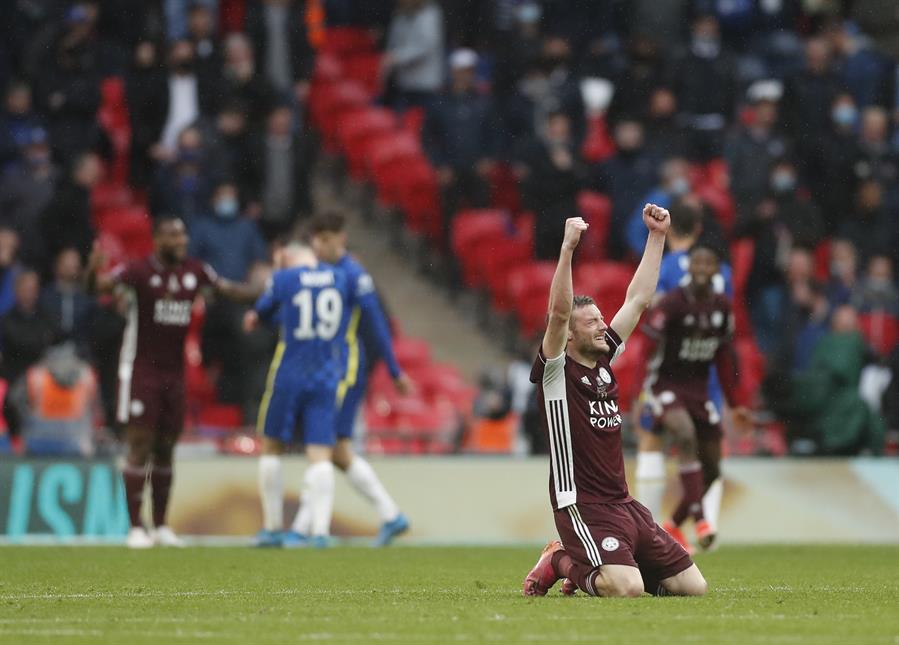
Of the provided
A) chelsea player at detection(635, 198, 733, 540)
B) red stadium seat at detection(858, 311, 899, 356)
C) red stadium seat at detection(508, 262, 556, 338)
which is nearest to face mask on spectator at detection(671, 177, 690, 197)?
red stadium seat at detection(508, 262, 556, 338)

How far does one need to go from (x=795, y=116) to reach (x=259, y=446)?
8.85m

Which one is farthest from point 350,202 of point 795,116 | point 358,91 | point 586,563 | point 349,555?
point 586,563

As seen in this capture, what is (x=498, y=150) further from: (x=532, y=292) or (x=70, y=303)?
(x=70, y=303)

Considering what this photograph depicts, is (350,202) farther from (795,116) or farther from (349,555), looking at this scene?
(349,555)

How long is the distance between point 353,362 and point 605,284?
5.75 meters

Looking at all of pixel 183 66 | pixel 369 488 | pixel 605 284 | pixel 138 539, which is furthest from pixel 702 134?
pixel 138 539

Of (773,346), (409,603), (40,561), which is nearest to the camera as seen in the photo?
(409,603)

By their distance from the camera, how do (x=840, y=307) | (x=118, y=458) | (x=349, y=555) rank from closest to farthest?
(x=349, y=555) < (x=118, y=458) < (x=840, y=307)

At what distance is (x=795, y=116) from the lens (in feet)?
76.8

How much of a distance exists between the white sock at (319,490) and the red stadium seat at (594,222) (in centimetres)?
752

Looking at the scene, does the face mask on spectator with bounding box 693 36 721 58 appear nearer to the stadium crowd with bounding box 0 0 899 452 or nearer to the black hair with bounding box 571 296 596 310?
the stadium crowd with bounding box 0 0 899 452

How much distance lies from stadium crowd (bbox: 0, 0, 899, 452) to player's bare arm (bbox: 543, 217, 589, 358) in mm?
8330

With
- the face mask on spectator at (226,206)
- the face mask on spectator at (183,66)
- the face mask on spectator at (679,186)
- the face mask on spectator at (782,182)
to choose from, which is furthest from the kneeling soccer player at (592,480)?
the face mask on spectator at (183,66)

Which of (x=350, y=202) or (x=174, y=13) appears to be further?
(x=350, y=202)
